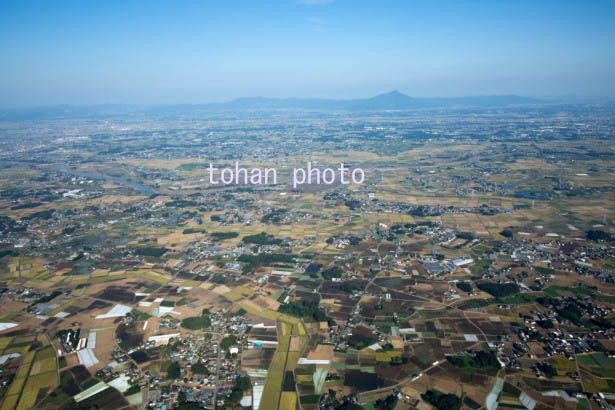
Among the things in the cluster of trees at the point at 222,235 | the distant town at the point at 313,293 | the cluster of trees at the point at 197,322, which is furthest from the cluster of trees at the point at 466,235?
the cluster of trees at the point at 197,322

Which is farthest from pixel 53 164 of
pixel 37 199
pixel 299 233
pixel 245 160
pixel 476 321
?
pixel 476 321

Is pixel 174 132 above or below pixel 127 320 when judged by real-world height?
above

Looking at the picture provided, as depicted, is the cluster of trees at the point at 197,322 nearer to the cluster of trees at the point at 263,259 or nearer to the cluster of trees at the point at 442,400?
the cluster of trees at the point at 263,259

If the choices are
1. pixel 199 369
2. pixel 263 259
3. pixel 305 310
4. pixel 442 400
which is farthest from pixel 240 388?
pixel 263 259

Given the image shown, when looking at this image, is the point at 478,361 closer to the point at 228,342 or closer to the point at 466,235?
the point at 228,342

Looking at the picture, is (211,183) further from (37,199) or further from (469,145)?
(469,145)

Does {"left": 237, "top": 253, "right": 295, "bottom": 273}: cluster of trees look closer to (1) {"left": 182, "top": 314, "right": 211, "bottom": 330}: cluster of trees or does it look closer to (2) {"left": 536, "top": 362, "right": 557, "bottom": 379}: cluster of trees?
(1) {"left": 182, "top": 314, "right": 211, "bottom": 330}: cluster of trees
